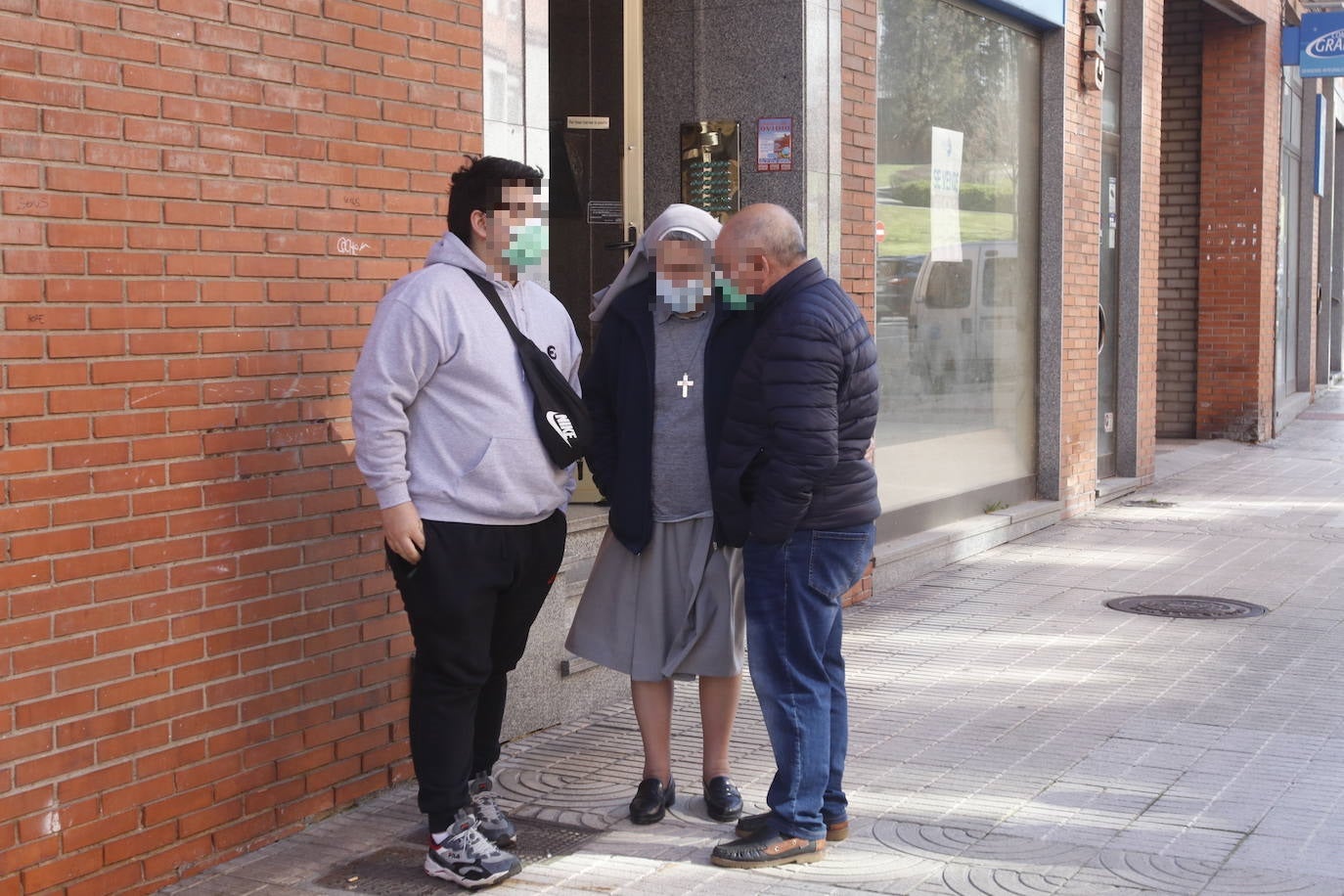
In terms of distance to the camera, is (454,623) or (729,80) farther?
(729,80)

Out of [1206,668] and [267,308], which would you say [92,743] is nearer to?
[267,308]

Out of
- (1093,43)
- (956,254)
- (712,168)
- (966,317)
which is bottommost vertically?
(966,317)

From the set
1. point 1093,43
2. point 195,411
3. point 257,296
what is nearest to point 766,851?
point 195,411

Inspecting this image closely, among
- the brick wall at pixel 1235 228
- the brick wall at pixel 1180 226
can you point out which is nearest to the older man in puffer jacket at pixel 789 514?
the brick wall at pixel 1235 228

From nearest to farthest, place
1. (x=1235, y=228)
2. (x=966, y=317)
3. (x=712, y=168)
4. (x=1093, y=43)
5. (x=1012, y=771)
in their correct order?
(x=1012, y=771), (x=712, y=168), (x=966, y=317), (x=1093, y=43), (x=1235, y=228)

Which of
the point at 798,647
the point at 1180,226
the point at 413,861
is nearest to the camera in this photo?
the point at 798,647

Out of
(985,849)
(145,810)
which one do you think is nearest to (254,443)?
(145,810)

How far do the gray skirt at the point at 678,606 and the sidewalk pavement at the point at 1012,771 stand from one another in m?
0.51

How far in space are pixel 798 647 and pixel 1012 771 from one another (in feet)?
4.28

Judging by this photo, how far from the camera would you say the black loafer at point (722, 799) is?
480 cm

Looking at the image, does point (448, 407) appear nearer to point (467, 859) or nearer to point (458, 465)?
point (458, 465)

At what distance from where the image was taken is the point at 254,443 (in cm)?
452

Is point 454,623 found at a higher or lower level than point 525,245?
lower

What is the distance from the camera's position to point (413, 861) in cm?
450
